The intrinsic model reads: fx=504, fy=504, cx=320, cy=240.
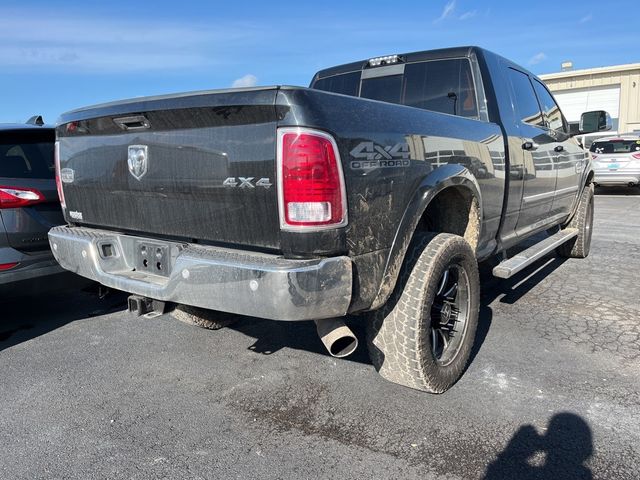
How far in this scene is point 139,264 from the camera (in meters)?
2.71

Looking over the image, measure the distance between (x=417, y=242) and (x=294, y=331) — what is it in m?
1.57

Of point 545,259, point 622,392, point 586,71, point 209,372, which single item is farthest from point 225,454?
point 586,71

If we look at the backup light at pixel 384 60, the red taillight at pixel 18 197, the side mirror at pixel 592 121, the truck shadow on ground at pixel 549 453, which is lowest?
the truck shadow on ground at pixel 549 453

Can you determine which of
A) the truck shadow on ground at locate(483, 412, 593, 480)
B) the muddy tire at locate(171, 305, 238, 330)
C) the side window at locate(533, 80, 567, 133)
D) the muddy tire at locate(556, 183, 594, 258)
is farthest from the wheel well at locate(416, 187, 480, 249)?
the muddy tire at locate(556, 183, 594, 258)

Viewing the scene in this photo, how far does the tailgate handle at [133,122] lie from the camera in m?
2.55

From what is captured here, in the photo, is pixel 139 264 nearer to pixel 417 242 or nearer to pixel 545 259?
pixel 417 242

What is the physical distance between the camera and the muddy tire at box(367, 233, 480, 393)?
8.45 feet

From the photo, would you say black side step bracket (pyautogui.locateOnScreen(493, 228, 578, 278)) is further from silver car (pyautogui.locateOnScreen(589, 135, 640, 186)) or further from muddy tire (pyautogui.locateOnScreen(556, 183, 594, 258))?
silver car (pyautogui.locateOnScreen(589, 135, 640, 186))

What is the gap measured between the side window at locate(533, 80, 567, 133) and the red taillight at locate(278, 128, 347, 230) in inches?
138

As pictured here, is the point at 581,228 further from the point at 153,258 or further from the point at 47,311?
the point at 47,311

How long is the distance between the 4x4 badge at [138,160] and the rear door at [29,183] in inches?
56.0

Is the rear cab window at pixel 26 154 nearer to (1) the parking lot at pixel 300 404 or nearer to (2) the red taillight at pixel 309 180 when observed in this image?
(1) the parking lot at pixel 300 404

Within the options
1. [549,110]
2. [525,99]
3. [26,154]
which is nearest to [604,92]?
[549,110]

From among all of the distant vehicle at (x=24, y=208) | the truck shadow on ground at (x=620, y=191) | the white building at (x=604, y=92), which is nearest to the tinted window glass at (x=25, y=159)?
the distant vehicle at (x=24, y=208)
